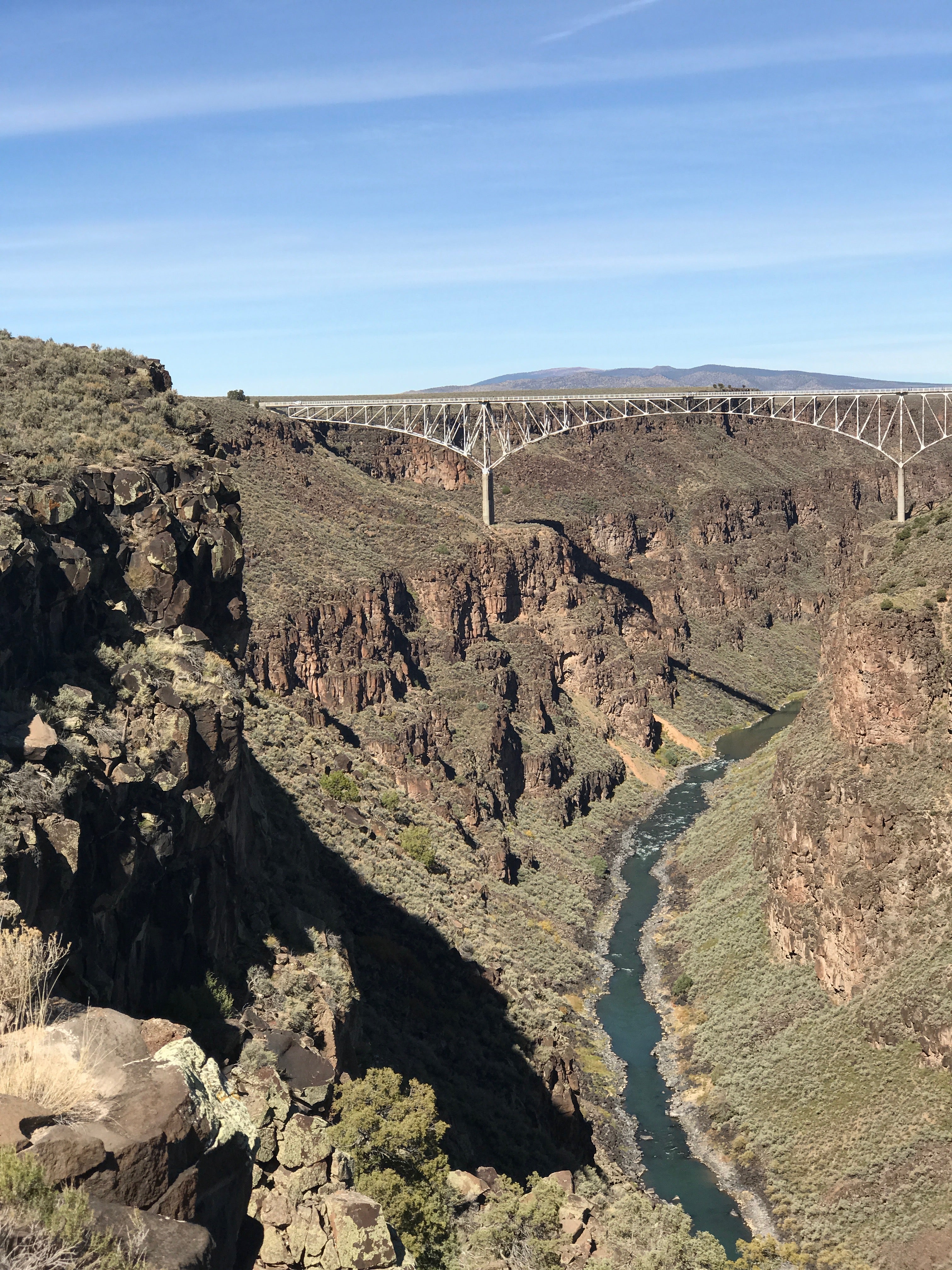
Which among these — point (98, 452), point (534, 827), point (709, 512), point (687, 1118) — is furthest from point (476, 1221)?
point (709, 512)

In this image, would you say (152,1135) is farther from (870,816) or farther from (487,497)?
(487,497)

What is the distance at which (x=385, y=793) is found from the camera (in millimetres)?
70125

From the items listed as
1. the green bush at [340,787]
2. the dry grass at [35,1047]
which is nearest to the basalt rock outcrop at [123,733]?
the dry grass at [35,1047]

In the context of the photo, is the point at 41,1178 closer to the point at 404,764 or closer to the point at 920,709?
the point at 920,709

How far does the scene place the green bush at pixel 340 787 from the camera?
2419 inches

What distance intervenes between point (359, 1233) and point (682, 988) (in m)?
51.2

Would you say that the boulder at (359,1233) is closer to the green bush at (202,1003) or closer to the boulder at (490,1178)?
the green bush at (202,1003)

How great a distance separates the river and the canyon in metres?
1.50

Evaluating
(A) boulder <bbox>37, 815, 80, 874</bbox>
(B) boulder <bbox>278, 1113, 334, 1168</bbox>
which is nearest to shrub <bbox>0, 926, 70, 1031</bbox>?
(A) boulder <bbox>37, 815, 80, 874</bbox>

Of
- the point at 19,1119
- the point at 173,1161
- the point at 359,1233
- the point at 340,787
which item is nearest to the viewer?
the point at 19,1119

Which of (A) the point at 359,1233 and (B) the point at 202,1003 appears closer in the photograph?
(A) the point at 359,1233

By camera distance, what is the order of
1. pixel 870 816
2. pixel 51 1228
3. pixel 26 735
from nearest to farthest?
pixel 51 1228 < pixel 26 735 < pixel 870 816

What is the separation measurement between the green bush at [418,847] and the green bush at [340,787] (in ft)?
11.3

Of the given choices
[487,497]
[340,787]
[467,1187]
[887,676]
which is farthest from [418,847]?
[487,497]
